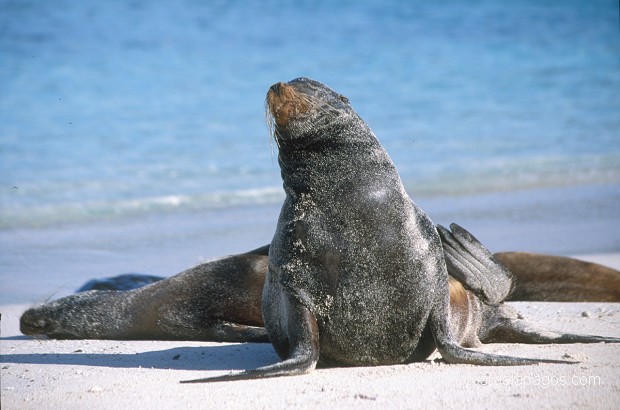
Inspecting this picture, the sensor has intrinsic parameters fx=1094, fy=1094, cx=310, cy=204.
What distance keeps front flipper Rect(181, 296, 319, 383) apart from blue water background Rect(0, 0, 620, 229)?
688 cm

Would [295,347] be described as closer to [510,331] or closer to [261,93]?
[510,331]

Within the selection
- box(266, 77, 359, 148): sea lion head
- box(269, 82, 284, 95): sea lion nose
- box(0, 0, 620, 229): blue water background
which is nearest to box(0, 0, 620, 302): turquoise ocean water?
box(0, 0, 620, 229): blue water background

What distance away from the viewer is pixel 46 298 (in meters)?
8.23

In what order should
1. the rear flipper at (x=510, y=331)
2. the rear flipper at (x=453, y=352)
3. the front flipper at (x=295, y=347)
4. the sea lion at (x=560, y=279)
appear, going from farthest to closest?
1. the sea lion at (x=560, y=279)
2. the rear flipper at (x=510, y=331)
3. the rear flipper at (x=453, y=352)
4. the front flipper at (x=295, y=347)

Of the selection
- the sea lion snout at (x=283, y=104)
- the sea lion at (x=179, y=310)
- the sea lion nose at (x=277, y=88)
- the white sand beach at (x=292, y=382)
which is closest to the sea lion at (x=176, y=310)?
the sea lion at (x=179, y=310)

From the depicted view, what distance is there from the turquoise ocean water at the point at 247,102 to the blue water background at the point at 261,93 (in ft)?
0.19

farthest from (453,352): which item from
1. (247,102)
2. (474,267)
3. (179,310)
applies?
(247,102)

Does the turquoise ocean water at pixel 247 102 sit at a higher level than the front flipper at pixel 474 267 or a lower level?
higher

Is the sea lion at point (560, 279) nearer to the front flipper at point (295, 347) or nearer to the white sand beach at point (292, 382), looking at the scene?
the white sand beach at point (292, 382)

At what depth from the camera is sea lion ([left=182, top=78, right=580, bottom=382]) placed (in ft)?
17.7

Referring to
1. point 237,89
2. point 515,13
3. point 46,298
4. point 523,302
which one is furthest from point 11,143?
point 515,13

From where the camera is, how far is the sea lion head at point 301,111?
5.48 metres

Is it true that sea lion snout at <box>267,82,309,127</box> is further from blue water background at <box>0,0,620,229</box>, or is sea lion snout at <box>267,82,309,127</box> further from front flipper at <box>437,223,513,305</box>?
blue water background at <box>0,0,620,229</box>

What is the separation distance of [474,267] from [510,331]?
48cm
